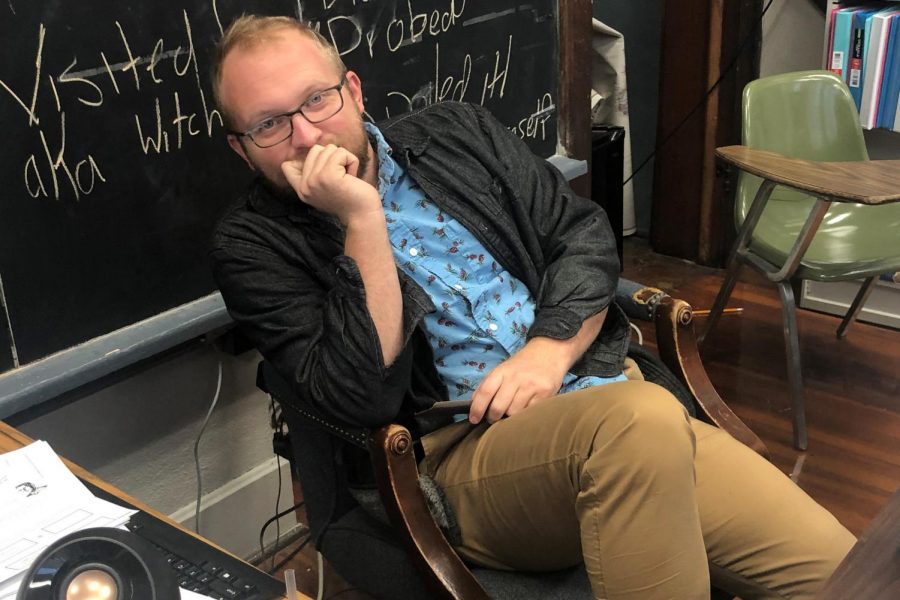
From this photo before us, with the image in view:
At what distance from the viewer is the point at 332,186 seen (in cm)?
125

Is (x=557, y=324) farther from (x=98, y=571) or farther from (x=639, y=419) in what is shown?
(x=98, y=571)

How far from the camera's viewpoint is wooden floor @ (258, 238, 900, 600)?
2135mm

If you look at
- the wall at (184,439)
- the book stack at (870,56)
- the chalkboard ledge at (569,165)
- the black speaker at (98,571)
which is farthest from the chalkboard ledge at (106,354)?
the book stack at (870,56)

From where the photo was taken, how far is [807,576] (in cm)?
121

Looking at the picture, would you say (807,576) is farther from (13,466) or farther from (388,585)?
(13,466)

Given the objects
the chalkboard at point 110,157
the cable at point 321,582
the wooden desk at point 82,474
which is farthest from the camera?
the cable at point 321,582

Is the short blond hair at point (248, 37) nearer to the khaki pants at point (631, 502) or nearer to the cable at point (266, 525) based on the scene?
the khaki pants at point (631, 502)

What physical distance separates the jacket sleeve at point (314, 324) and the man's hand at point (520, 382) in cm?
11

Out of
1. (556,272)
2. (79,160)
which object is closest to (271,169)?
(79,160)

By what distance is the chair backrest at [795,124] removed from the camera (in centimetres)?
244

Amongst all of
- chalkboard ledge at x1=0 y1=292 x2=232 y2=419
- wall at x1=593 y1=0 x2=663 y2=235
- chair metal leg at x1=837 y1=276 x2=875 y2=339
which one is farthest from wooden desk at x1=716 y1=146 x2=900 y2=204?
chalkboard ledge at x1=0 y1=292 x2=232 y2=419

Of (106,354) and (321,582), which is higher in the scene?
(106,354)

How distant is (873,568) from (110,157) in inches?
47.2

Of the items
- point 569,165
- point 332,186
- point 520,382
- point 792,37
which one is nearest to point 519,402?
point 520,382
